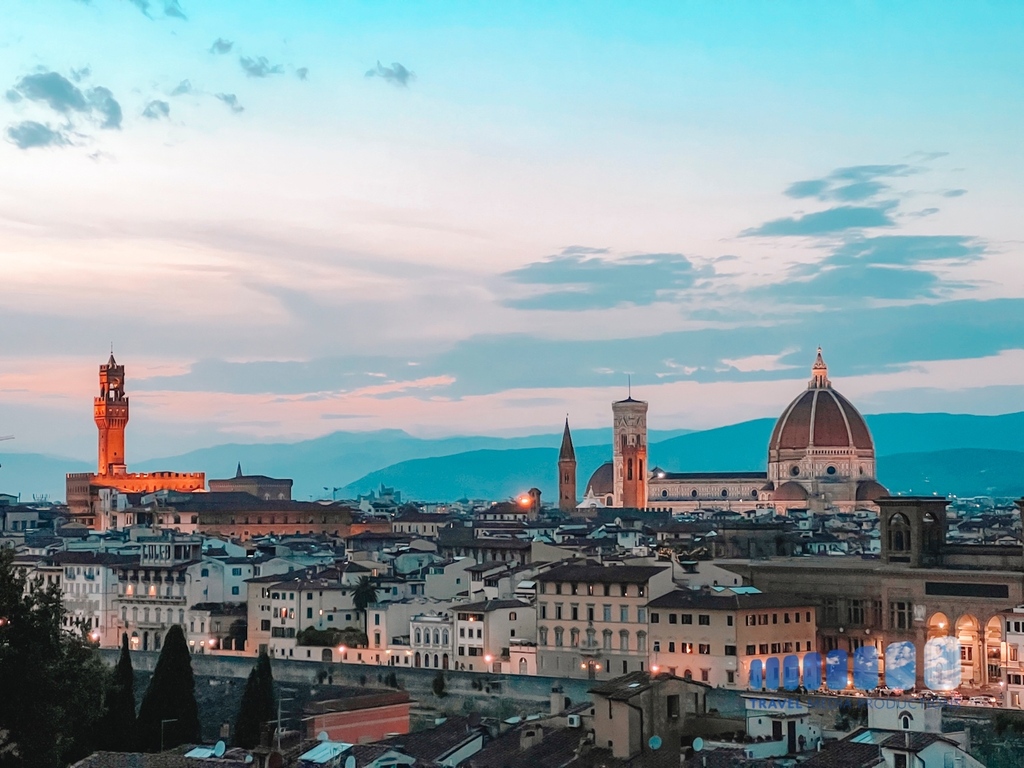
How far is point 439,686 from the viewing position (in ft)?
202

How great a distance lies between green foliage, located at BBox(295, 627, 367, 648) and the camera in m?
71.3

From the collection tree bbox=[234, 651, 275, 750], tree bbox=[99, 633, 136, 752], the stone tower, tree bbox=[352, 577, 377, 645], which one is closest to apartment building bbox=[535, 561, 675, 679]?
tree bbox=[352, 577, 377, 645]

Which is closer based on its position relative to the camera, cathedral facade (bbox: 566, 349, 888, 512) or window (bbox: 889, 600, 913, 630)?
window (bbox: 889, 600, 913, 630)

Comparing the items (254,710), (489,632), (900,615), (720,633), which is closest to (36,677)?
(254,710)

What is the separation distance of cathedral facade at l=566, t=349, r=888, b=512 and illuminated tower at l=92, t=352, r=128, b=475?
42372 mm

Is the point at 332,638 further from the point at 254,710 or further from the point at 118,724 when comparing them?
the point at 118,724

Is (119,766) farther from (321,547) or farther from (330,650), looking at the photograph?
(321,547)

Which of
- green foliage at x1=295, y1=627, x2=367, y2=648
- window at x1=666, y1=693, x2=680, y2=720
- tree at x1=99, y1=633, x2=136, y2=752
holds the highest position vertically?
green foliage at x1=295, y1=627, x2=367, y2=648

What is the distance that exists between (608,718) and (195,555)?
145 ft

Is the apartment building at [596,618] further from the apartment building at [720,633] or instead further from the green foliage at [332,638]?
the green foliage at [332,638]

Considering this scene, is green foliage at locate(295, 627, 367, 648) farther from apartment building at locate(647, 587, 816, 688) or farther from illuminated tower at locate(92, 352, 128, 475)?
illuminated tower at locate(92, 352, 128, 475)

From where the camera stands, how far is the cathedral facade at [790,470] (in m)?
166

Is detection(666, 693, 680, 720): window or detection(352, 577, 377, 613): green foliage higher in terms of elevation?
detection(352, 577, 377, 613): green foliage

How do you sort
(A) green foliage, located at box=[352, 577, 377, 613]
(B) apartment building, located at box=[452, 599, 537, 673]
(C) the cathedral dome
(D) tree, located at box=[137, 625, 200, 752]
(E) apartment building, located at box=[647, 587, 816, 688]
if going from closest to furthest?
(D) tree, located at box=[137, 625, 200, 752] < (E) apartment building, located at box=[647, 587, 816, 688] < (B) apartment building, located at box=[452, 599, 537, 673] < (A) green foliage, located at box=[352, 577, 377, 613] < (C) the cathedral dome
